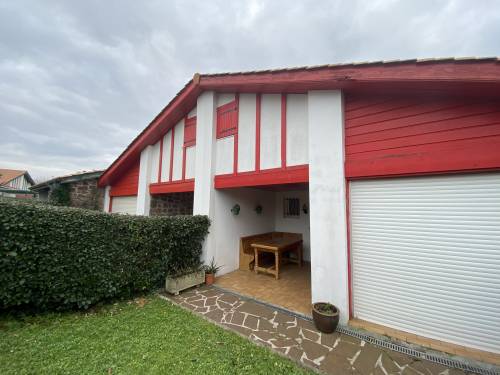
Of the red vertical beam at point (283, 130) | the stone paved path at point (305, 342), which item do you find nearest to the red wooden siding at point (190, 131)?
the red vertical beam at point (283, 130)

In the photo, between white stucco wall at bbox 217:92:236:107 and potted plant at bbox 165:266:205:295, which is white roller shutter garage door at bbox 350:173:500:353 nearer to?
potted plant at bbox 165:266:205:295

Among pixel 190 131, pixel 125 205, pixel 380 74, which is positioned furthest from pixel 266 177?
pixel 125 205

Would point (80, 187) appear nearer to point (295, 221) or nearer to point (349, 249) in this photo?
point (295, 221)

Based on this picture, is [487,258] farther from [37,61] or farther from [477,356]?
[37,61]

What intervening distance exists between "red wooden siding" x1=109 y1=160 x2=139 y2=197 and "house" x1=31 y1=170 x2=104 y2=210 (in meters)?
0.91

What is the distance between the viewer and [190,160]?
7.14 metres

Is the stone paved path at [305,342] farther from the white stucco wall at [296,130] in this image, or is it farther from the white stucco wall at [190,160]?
the white stucco wall at [190,160]

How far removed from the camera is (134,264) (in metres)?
4.59

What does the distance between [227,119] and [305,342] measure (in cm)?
590

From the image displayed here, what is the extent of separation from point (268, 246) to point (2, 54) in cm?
1170

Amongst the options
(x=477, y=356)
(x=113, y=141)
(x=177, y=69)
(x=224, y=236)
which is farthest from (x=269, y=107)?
(x=113, y=141)

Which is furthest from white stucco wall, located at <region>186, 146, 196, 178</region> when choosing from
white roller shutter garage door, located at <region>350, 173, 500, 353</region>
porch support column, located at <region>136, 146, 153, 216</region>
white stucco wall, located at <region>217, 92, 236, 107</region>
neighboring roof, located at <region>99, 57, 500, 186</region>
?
white roller shutter garage door, located at <region>350, 173, 500, 353</region>

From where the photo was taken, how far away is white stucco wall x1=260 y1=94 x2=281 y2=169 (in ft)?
16.7

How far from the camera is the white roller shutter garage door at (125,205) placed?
30.9 feet
